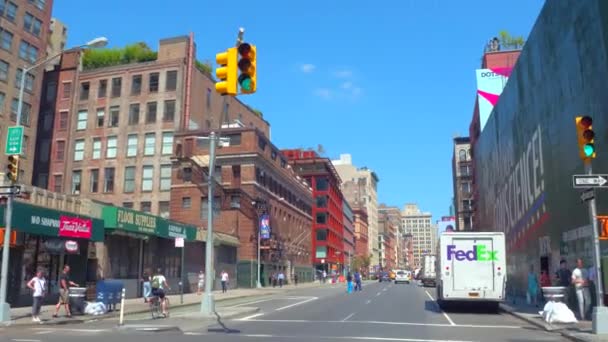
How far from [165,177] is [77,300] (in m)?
41.7

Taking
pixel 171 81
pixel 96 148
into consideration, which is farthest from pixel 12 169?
pixel 96 148

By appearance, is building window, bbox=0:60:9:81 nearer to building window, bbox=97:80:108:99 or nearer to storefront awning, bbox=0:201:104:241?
building window, bbox=97:80:108:99

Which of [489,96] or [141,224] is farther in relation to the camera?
[489,96]

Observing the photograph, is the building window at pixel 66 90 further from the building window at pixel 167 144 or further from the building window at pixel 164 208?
the building window at pixel 164 208

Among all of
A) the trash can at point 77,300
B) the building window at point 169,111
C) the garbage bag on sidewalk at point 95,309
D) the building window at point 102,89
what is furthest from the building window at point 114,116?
the trash can at point 77,300

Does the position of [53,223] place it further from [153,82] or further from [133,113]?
[153,82]

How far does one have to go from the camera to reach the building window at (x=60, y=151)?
213 ft

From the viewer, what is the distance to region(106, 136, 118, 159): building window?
209 feet

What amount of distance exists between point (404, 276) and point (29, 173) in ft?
160

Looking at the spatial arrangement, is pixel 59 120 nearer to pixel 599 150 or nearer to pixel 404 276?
pixel 404 276

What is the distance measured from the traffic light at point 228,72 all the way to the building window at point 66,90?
196 feet

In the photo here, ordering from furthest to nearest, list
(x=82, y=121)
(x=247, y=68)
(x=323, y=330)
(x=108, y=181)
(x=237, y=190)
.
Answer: (x=82, y=121) < (x=108, y=181) < (x=237, y=190) < (x=323, y=330) < (x=247, y=68)

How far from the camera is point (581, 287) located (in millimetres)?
17594

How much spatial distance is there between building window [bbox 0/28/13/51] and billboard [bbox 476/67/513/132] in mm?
49210
